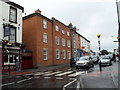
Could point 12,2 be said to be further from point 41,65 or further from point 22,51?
point 41,65

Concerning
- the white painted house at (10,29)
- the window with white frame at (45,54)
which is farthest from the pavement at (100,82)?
the window with white frame at (45,54)

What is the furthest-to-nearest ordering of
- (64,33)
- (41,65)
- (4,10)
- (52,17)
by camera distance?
1. (64,33)
2. (52,17)
3. (41,65)
4. (4,10)

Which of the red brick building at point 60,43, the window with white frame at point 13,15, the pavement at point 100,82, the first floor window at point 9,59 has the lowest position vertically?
the pavement at point 100,82

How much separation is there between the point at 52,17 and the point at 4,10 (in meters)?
12.2

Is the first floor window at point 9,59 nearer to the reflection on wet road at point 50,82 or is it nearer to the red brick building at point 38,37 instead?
the red brick building at point 38,37

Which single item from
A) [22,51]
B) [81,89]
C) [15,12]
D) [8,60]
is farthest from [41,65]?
[81,89]

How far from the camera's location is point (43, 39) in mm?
24203

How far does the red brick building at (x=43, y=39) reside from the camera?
22.7 meters

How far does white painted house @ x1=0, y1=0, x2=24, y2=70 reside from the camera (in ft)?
54.7

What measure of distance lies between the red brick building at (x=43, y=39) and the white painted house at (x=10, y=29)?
364 cm

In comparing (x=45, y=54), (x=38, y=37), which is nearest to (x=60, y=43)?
(x=45, y=54)

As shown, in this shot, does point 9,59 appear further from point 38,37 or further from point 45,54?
point 45,54

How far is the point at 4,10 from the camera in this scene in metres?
17.4

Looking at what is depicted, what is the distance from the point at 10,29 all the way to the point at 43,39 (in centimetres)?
723
